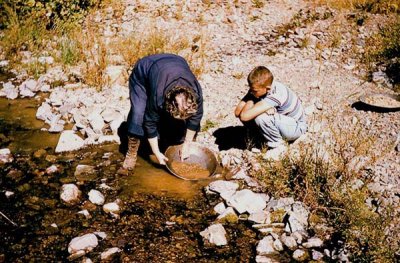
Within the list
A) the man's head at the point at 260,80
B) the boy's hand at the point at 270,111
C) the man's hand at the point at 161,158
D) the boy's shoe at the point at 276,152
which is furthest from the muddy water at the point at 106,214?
the man's head at the point at 260,80

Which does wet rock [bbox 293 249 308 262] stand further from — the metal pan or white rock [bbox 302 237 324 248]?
the metal pan

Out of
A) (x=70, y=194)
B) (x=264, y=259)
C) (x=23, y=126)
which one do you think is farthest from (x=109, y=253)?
(x=23, y=126)

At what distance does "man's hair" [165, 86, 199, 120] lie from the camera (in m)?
3.15

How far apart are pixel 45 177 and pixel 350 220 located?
2.74 meters

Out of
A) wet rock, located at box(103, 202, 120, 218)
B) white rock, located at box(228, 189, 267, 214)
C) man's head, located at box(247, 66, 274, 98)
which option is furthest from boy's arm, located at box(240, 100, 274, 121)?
wet rock, located at box(103, 202, 120, 218)

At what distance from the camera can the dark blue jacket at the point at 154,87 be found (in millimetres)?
3354

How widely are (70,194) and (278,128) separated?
2004 mm

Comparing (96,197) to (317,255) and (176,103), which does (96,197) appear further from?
(317,255)

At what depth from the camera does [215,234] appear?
3244mm

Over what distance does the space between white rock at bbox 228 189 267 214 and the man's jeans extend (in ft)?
2.25

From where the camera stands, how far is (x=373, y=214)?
3.16 metres

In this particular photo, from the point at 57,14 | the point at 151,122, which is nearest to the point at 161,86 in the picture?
the point at 151,122

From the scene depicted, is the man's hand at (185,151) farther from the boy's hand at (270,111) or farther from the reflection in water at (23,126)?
the reflection in water at (23,126)

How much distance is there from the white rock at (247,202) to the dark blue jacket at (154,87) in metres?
0.74
